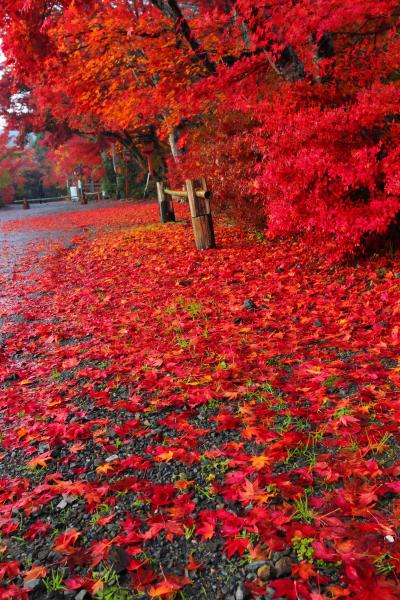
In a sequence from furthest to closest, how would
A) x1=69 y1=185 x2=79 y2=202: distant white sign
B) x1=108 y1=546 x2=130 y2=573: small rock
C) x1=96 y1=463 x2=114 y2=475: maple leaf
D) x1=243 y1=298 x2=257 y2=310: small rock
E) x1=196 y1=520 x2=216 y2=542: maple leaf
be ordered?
x1=69 y1=185 x2=79 y2=202: distant white sign
x1=243 y1=298 x2=257 y2=310: small rock
x1=96 y1=463 x2=114 y2=475: maple leaf
x1=196 y1=520 x2=216 y2=542: maple leaf
x1=108 y1=546 x2=130 y2=573: small rock

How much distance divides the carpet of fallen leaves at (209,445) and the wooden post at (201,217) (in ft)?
8.97

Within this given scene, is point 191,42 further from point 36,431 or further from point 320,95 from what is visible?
point 36,431

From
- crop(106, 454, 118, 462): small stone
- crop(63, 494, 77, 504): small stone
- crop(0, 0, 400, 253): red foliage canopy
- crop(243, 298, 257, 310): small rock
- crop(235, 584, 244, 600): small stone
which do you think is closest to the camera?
crop(235, 584, 244, 600): small stone

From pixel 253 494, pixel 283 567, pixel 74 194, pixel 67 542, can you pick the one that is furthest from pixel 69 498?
pixel 74 194

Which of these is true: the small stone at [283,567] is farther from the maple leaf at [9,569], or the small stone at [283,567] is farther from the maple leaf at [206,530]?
the maple leaf at [9,569]

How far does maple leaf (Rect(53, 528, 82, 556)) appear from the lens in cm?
247

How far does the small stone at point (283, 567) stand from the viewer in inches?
85.1

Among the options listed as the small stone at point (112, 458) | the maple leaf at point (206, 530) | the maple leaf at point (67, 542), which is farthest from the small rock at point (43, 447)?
the maple leaf at point (206, 530)

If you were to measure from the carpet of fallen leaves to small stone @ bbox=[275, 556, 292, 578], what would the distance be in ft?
0.04

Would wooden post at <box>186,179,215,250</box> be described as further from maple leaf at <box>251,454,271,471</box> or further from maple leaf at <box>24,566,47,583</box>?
maple leaf at <box>24,566,47,583</box>

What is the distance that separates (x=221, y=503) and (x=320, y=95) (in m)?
6.29

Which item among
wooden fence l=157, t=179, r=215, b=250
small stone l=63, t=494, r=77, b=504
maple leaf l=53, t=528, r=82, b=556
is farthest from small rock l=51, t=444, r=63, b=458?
wooden fence l=157, t=179, r=215, b=250

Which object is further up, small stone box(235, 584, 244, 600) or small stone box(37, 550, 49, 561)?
small stone box(37, 550, 49, 561)

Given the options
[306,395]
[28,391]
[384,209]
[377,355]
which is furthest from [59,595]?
[384,209]
